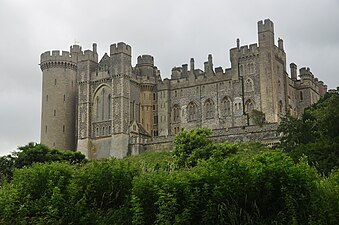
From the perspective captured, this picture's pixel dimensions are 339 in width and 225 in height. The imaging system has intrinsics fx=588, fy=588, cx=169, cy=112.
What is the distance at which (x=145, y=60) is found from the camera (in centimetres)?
7450

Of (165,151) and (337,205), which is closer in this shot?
(337,205)

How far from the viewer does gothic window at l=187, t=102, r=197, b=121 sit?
6988cm

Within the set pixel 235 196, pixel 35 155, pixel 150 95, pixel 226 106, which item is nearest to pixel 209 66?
pixel 226 106

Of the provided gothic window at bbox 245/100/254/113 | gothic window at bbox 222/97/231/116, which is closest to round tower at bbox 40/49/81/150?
gothic window at bbox 222/97/231/116

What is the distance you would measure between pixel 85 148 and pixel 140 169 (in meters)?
42.3

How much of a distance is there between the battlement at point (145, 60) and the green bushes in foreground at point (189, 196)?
49.2 m

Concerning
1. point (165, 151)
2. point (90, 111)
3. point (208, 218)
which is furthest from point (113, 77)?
point (208, 218)

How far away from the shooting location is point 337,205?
19.2 metres

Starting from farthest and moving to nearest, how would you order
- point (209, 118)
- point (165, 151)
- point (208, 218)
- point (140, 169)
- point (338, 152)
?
point (209, 118)
point (165, 151)
point (338, 152)
point (140, 169)
point (208, 218)

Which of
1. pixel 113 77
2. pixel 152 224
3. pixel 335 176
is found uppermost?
pixel 113 77

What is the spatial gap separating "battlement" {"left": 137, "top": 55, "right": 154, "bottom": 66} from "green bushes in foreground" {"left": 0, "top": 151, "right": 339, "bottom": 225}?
162ft

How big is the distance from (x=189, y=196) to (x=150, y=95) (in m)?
51.7

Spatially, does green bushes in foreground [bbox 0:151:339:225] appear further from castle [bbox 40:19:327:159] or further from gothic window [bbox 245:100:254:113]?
gothic window [bbox 245:100:254:113]

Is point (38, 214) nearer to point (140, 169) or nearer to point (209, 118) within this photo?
point (140, 169)
